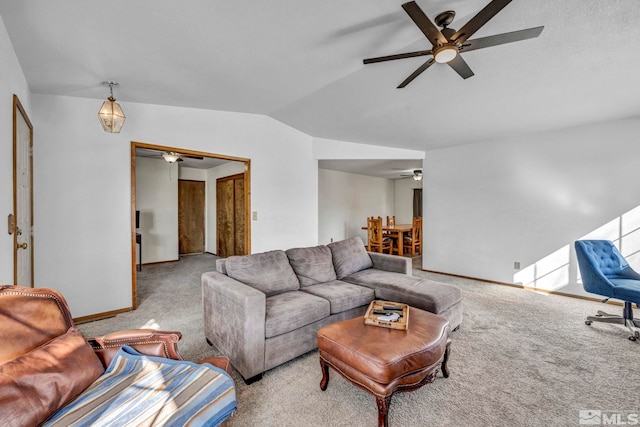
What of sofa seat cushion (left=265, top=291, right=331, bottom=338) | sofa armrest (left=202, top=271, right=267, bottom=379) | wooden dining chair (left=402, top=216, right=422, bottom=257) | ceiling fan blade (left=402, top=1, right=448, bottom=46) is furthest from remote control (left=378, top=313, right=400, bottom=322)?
wooden dining chair (left=402, top=216, right=422, bottom=257)

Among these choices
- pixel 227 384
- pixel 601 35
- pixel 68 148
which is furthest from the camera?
pixel 68 148

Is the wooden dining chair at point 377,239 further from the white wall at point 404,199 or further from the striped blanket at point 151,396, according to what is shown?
the striped blanket at point 151,396

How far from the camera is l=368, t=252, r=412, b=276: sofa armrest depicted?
3.23 m

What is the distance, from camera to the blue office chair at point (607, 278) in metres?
2.59

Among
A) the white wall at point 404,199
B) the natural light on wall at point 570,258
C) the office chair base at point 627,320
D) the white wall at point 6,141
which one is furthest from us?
Answer: the white wall at point 404,199

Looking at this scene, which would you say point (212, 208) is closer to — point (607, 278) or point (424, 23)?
point (424, 23)

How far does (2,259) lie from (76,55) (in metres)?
1.66

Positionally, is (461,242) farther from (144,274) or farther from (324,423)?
(144,274)

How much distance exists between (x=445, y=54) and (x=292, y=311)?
83.1 inches

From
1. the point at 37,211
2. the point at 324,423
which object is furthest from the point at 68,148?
the point at 324,423

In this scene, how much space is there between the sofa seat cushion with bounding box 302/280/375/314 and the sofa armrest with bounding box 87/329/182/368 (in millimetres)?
1282

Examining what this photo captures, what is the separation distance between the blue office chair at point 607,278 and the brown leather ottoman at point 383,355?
6.87ft

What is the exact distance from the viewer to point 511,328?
2760mm

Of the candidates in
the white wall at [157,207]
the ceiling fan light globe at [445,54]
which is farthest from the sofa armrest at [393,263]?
the white wall at [157,207]
